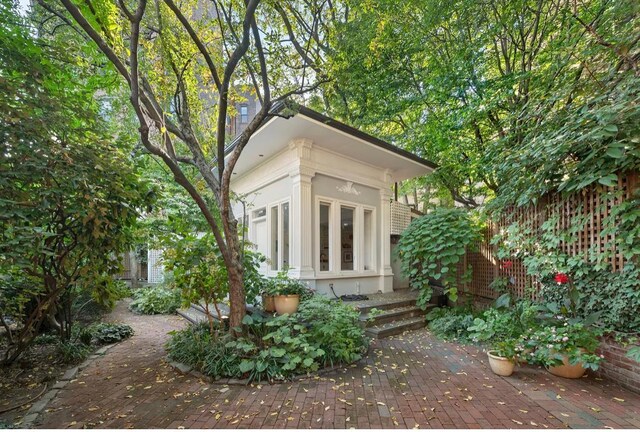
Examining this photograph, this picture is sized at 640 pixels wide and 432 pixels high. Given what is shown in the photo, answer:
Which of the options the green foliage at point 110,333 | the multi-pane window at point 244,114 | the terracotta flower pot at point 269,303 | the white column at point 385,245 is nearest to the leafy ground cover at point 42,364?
the green foliage at point 110,333

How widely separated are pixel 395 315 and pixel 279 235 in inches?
122

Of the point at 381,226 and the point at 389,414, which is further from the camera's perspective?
the point at 381,226

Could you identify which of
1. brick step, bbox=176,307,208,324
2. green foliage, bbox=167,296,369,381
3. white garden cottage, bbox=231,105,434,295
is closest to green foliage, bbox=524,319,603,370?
green foliage, bbox=167,296,369,381

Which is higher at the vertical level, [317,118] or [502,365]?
[317,118]

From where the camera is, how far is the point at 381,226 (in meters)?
7.55

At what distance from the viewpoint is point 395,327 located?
5316 millimetres

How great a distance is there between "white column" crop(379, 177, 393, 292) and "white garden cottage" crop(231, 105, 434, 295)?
0.08 feet

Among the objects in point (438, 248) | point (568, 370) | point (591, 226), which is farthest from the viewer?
point (438, 248)

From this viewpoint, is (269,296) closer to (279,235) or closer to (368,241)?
(279,235)

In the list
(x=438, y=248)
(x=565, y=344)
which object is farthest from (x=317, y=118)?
(x=565, y=344)

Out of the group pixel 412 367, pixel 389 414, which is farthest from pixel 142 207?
pixel 412 367

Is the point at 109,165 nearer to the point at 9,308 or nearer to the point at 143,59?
the point at 143,59

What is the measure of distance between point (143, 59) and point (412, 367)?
5913 millimetres

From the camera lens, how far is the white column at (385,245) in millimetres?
7422
